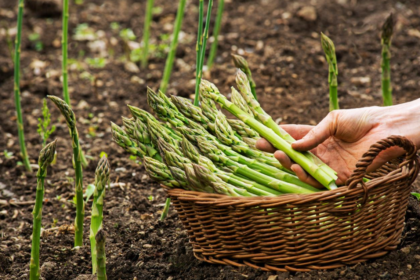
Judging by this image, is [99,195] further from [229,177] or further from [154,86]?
[154,86]

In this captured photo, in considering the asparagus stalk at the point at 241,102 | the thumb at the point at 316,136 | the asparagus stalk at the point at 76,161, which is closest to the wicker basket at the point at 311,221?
the thumb at the point at 316,136

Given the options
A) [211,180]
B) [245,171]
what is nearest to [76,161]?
[211,180]

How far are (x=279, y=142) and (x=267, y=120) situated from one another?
0.19 metres

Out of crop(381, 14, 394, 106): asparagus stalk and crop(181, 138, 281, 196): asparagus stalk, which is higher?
crop(381, 14, 394, 106): asparagus stalk

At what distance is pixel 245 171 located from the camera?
2736 mm

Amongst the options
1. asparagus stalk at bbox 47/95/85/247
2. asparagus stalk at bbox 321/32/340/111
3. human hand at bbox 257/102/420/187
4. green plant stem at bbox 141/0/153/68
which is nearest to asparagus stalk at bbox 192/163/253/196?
human hand at bbox 257/102/420/187

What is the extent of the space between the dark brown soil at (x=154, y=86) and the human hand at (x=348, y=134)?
1.68 feet

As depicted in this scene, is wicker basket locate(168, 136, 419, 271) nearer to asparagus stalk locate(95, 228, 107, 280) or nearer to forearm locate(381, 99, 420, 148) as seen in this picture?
forearm locate(381, 99, 420, 148)

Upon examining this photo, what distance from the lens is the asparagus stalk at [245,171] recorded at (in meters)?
2.69

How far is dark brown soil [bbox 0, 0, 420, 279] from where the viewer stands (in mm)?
2883

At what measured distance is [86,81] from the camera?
5531mm

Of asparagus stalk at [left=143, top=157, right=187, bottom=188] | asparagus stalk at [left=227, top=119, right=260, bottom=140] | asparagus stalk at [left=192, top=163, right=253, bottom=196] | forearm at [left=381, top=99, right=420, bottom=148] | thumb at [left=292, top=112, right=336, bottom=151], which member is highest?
forearm at [left=381, top=99, right=420, bottom=148]

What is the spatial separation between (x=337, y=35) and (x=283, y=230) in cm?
386

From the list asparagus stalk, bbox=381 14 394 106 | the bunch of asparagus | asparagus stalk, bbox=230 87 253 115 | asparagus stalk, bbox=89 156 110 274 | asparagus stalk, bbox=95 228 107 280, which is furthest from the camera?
asparagus stalk, bbox=381 14 394 106
